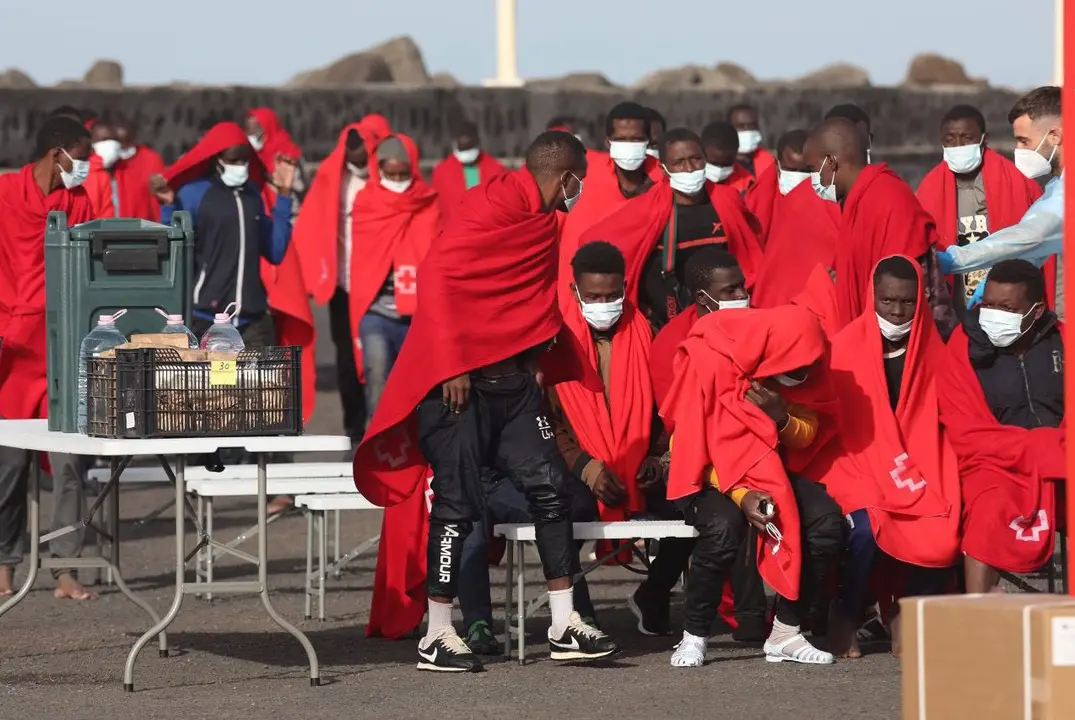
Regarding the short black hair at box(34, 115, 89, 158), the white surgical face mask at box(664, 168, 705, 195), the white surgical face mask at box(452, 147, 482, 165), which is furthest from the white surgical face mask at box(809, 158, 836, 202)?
the white surgical face mask at box(452, 147, 482, 165)

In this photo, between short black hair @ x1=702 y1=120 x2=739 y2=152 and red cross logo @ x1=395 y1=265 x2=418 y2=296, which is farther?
red cross logo @ x1=395 y1=265 x2=418 y2=296

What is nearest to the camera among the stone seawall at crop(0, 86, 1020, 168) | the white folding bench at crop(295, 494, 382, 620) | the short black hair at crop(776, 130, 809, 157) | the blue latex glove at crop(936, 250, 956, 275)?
the white folding bench at crop(295, 494, 382, 620)

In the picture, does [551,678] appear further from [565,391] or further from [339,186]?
[339,186]

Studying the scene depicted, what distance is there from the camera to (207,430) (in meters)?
7.08

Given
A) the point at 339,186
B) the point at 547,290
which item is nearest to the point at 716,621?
the point at 547,290

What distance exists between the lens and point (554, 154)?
7.61 m

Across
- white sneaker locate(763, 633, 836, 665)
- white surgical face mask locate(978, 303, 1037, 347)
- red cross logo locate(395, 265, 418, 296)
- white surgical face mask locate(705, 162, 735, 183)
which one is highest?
white surgical face mask locate(705, 162, 735, 183)

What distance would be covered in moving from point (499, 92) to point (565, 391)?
12.5m

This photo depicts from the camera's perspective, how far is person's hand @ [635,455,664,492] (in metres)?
8.17

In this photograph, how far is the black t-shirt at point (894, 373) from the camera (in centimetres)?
796

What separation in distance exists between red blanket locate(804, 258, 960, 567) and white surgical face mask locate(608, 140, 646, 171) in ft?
7.99

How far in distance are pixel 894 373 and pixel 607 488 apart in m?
1.05

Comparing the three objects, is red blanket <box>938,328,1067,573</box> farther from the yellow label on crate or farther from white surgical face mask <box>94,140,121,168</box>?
white surgical face mask <box>94,140,121,168</box>

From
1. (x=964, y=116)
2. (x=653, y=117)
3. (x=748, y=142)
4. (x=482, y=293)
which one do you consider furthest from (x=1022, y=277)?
(x=748, y=142)
